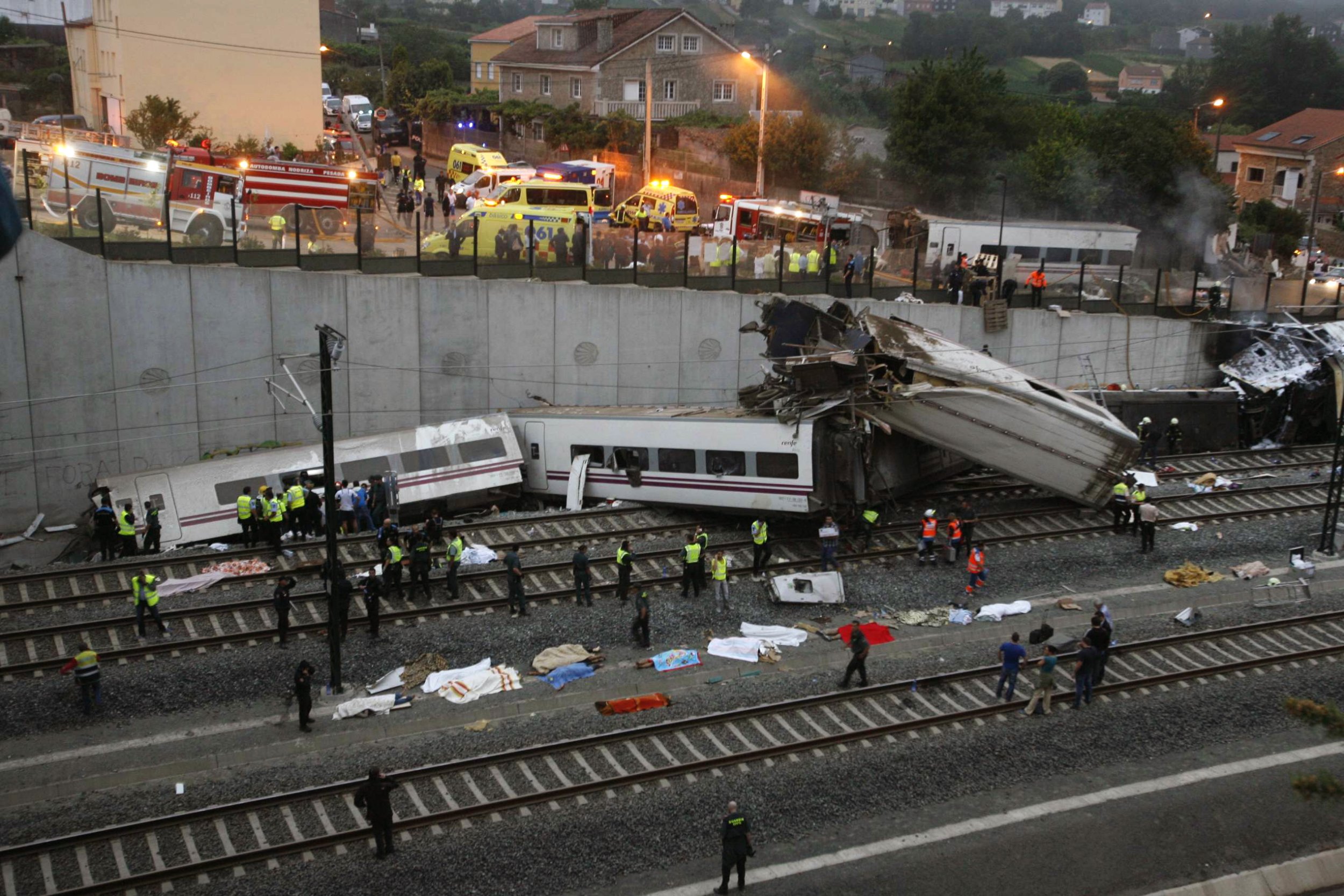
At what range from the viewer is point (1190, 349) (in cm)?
3631

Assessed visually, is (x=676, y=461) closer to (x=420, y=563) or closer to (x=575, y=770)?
(x=420, y=563)

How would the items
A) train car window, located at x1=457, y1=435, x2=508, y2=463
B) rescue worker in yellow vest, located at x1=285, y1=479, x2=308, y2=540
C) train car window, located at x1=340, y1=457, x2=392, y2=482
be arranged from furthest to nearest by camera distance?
train car window, located at x1=457, y1=435, x2=508, y2=463 → train car window, located at x1=340, y1=457, x2=392, y2=482 → rescue worker in yellow vest, located at x1=285, y1=479, x2=308, y2=540

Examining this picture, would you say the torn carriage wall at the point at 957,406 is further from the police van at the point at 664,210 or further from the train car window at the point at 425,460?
the police van at the point at 664,210

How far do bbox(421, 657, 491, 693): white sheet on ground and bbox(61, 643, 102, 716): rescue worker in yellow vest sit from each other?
465 centimetres

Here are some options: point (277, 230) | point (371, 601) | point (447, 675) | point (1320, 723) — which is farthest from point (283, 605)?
point (1320, 723)

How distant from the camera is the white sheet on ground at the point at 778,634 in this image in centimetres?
2020

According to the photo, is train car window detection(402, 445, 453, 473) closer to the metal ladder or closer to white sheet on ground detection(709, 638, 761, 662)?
white sheet on ground detection(709, 638, 761, 662)

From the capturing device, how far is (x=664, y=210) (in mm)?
41688

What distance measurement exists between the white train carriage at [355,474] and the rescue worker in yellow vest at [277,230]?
→ 555 centimetres

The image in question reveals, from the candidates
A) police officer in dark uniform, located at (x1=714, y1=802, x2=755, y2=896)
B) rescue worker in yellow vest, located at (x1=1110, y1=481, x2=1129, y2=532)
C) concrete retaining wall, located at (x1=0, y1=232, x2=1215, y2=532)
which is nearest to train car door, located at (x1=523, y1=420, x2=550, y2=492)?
concrete retaining wall, located at (x1=0, y1=232, x2=1215, y2=532)

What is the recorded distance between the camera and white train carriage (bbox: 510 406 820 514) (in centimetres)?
2456

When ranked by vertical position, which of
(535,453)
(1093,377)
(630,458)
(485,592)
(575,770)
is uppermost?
(1093,377)

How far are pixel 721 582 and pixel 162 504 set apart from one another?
1209 centimetres

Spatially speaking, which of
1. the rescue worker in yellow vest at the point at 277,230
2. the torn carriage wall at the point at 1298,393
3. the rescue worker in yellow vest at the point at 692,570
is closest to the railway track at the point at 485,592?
the rescue worker in yellow vest at the point at 692,570
